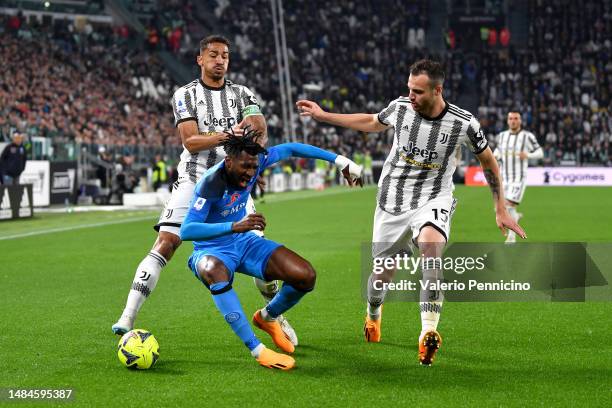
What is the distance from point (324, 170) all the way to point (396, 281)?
38.0m

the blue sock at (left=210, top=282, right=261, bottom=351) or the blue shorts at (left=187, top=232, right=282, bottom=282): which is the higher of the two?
the blue shorts at (left=187, top=232, right=282, bottom=282)

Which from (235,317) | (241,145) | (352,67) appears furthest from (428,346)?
(352,67)

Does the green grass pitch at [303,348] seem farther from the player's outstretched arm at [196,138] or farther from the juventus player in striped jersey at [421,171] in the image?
the player's outstretched arm at [196,138]

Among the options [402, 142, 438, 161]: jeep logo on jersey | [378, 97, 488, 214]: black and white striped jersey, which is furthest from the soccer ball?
[402, 142, 438, 161]: jeep logo on jersey

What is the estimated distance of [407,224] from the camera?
24.8ft

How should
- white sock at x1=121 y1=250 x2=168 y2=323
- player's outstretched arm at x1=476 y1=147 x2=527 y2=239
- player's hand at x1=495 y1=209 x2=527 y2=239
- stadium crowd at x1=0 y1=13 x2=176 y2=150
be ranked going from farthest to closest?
stadium crowd at x1=0 y1=13 x2=176 y2=150 < white sock at x1=121 y1=250 x2=168 y2=323 < player's outstretched arm at x1=476 y1=147 x2=527 y2=239 < player's hand at x1=495 y1=209 x2=527 y2=239

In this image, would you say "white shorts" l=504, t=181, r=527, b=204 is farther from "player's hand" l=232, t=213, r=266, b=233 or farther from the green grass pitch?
"player's hand" l=232, t=213, r=266, b=233

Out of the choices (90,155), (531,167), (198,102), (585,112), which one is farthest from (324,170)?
(198,102)

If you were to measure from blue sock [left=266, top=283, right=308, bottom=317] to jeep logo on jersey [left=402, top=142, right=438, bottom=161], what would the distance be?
1412 millimetres

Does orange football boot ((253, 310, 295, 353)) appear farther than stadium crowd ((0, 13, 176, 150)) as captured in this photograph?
No

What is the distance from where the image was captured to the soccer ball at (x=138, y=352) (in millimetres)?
6647

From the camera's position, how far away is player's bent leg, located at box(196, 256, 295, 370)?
Result: 261 inches

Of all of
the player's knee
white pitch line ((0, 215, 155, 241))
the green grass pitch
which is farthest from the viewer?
white pitch line ((0, 215, 155, 241))

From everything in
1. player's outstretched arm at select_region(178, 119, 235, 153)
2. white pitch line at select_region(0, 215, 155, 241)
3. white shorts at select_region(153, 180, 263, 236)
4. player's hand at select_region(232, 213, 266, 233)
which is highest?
player's outstretched arm at select_region(178, 119, 235, 153)
